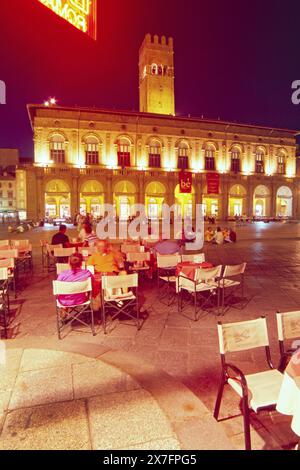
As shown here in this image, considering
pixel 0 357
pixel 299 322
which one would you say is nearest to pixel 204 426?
pixel 299 322

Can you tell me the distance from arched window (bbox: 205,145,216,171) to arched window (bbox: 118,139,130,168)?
1092 centimetres

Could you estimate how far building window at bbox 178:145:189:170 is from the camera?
136 ft

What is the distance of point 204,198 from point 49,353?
39.5 m

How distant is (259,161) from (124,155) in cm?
1974

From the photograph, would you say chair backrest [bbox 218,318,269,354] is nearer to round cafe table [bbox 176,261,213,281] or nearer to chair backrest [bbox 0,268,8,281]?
round cafe table [bbox 176,261,213,281]

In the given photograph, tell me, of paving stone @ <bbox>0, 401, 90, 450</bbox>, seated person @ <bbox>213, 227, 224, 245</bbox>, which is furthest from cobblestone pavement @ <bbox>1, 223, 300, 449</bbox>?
seated person @ <bbox>213, 227, 224, 245</bbox>

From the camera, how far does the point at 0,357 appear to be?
4035mm

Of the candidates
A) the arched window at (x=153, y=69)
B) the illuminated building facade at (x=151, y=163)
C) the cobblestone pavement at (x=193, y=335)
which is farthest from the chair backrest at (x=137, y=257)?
the arched window at (x=153, y=69)

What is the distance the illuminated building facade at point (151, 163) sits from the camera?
1438 inches

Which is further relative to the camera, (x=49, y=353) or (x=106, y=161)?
(x=106, y=161)
